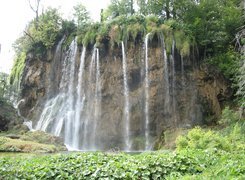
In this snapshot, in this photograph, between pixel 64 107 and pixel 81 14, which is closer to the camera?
pixel 64 107

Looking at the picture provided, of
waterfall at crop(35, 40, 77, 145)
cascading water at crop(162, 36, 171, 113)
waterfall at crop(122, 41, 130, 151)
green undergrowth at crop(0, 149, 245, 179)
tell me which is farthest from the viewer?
waterfall at crop(35, 40, 77, 145)

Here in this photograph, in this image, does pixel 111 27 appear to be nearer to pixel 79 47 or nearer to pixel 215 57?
pixel 79 47

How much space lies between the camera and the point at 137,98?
76.8ft

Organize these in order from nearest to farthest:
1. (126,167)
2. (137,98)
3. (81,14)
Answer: (126,167), (137,98), (81,14)

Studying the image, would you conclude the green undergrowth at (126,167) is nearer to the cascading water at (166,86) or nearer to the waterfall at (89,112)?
the cascading water at (166,86)

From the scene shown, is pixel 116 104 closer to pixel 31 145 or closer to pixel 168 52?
pixel 168 52

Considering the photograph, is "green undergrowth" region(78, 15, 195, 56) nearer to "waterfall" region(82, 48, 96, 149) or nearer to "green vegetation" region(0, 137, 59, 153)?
"waterfall" region(82, 48, 96, 149)

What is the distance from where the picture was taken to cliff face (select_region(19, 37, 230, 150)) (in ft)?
74.4

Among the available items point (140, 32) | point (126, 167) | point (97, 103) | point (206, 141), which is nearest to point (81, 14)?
point (140, 32)

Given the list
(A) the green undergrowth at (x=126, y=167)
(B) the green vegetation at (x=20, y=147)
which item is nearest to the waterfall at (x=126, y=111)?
(B) the green vegetation at (x=20, y=147)

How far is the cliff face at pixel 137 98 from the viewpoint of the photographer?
74.4 feet

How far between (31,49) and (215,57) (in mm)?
16816

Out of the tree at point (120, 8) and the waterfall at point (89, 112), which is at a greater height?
the tree at point (120, 8)

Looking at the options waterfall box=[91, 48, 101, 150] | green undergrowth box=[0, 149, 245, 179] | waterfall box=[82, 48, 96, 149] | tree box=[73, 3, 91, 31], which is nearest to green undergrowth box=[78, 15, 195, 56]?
waterfall box=[82, 48, 96, 149]
